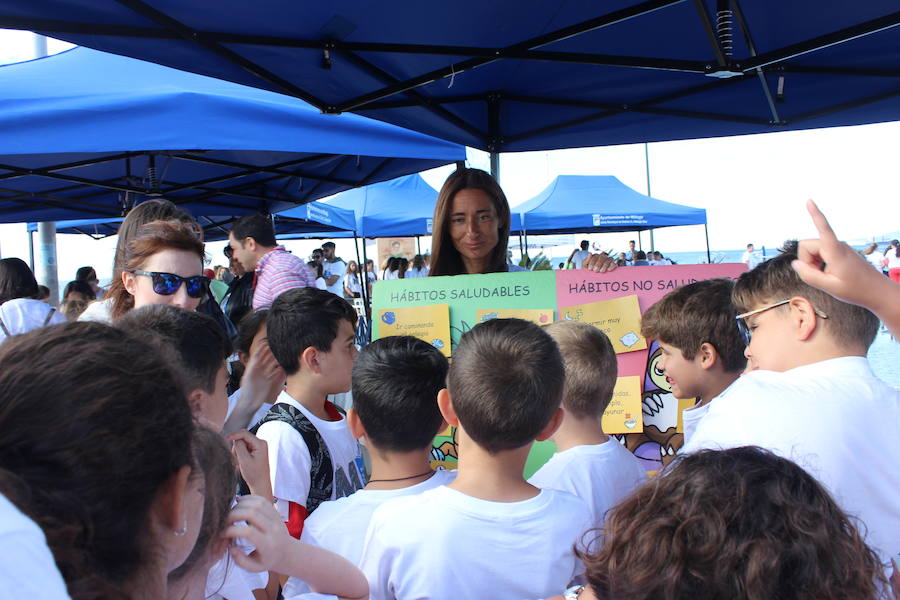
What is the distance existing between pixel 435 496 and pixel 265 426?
2.65ft

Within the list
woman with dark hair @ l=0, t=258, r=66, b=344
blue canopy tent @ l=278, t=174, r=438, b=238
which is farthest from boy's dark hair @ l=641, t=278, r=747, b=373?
blue canopy tent @ l=278, t=174, r=438, b=238

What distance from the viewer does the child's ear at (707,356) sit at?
2090mm

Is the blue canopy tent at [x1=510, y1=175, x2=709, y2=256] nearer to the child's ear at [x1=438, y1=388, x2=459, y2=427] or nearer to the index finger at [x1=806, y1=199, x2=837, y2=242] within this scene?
the child's ear at [x1=438, y1=388, x2=459, y2=427]

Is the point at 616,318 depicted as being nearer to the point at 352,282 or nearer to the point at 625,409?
the point at 625,409

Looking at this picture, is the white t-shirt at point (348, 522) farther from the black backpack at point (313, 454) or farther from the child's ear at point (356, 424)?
the black backpack at point (313, 454)

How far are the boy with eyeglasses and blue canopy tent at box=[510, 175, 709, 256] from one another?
34.7 ft

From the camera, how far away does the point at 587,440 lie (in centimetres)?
189

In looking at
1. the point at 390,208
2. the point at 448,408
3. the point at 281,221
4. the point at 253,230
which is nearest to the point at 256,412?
the point at 448,408

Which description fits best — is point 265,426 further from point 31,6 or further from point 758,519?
point 31,6

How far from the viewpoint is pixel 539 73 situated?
3326mm

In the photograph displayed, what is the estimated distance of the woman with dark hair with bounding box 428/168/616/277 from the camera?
9.36 ft

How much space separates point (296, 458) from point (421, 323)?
826 millimetres

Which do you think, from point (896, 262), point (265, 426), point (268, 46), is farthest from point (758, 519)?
point (896, 262)

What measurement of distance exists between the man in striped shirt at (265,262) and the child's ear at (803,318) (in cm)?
319
